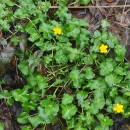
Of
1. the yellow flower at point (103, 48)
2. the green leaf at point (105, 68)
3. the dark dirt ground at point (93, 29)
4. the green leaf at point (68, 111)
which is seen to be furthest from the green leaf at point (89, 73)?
the dark dirt ground at point (93, 29)

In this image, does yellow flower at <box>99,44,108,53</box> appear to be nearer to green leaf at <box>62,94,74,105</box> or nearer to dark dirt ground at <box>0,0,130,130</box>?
dark dirt ground at <box>0,0,130,130</box>

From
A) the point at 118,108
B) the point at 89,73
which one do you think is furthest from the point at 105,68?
the point at 118,108

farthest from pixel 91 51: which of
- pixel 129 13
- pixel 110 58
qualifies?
pixel 129 13

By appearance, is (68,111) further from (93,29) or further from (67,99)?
(93,29)

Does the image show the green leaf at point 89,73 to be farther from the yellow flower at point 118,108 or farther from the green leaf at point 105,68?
the yellow flower at point 118,108

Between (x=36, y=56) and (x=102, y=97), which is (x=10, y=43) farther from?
(x=102, y=97)

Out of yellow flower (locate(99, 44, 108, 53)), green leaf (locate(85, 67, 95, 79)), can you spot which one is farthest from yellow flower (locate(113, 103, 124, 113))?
yellow flower (locate(99, 44, 108, 53))
